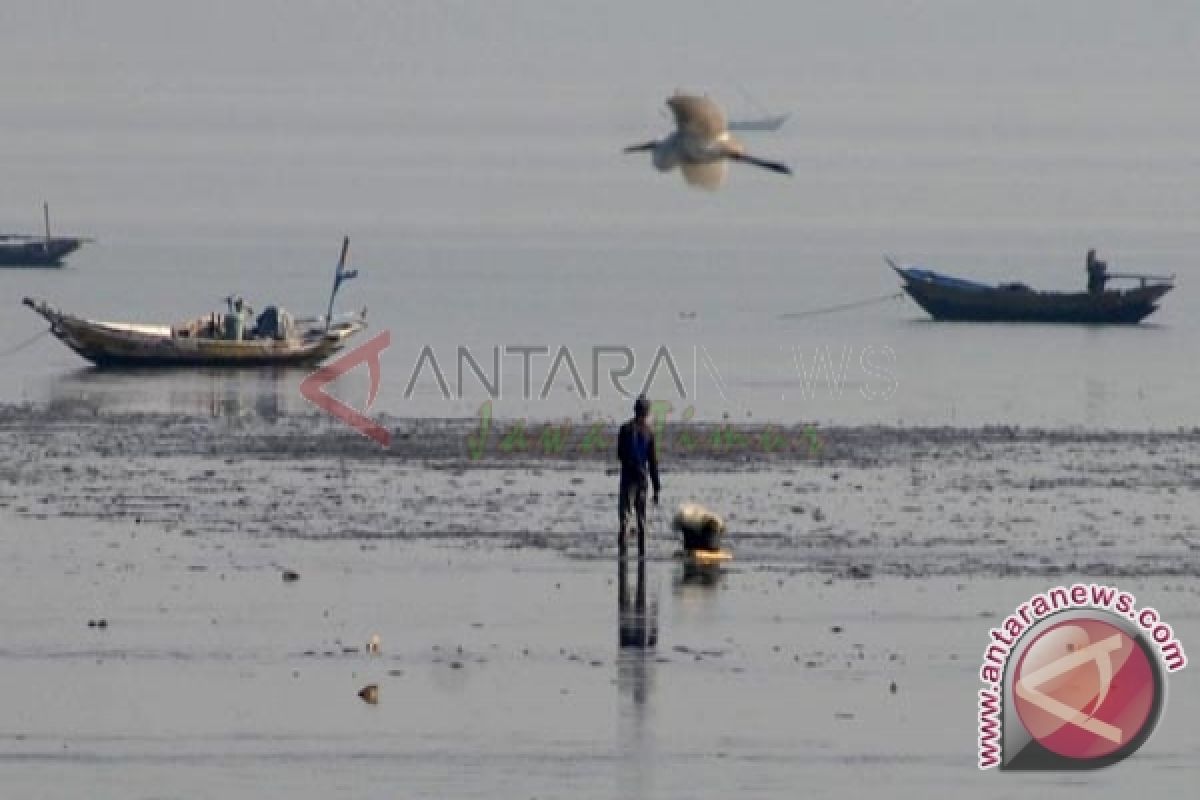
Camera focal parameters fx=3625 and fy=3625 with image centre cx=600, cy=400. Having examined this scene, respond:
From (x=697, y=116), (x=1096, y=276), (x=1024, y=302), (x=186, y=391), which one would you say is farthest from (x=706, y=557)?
(x=1096, y=276)

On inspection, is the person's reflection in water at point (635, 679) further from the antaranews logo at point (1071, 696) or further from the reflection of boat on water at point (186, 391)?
the reflection of boat on water at point (186, 391)

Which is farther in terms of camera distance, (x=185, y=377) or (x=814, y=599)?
(x=185, y=377)

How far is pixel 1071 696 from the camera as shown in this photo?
21.5m

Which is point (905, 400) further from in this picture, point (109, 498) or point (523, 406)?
point (109, 498)

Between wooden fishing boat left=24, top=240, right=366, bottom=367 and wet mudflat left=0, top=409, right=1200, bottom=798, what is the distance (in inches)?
925

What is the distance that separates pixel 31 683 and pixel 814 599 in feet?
23.9

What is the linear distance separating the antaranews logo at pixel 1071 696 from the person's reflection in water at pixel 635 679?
203 centimetres

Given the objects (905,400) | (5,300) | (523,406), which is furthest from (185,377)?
(5,300)

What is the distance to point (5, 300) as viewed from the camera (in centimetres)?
13438

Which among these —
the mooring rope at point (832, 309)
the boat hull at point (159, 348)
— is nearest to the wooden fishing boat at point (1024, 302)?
the mooring rope at point (832, 309)

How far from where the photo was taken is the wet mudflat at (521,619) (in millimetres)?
21141

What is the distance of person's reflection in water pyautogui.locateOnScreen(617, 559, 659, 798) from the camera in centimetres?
2092

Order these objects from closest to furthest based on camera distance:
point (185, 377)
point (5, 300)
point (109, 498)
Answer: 1. point (109, 498)
2. point (185, 377)
3. point (5, 300)

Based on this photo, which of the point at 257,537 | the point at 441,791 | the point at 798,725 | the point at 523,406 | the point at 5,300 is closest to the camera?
the point at 441,791
